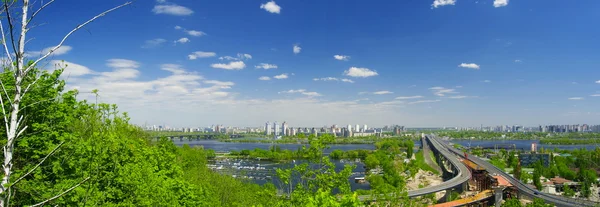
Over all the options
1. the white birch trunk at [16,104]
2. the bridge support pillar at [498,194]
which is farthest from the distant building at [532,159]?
the white birch trunk at [16,104]

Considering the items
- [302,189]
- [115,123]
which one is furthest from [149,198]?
[115,123]

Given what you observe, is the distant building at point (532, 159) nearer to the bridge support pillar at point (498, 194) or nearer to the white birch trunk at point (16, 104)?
the bridge support pillar at point (498, 194)

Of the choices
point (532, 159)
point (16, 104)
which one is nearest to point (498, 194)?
point (532, 159)

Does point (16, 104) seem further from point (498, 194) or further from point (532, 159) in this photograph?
point (532, 159)

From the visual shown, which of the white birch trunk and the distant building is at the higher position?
the white birch trunk

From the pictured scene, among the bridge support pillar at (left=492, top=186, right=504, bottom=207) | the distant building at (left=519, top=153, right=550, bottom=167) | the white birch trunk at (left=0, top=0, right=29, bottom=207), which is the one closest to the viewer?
the white birch trunk at (left=0, top=0, right=29, bottom=207)

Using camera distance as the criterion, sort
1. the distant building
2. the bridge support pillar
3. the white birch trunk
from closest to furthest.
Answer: the white birch trunk < the bridge support pillar < the distant building

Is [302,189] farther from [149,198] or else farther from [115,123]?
[115,123]

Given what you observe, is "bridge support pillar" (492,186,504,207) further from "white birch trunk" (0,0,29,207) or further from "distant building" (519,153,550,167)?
"white birch trunk" (0,0,29,207)

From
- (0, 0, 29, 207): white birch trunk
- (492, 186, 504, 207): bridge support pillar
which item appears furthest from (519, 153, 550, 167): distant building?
(0, 0, 29, 207): white birch trunk

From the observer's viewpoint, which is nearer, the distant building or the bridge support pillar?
the bridge support pillar

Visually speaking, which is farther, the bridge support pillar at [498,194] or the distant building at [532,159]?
the distant building at [532,159]
